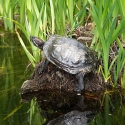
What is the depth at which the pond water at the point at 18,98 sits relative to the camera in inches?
93.5

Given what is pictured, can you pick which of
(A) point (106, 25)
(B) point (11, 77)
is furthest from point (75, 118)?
(B) point (11, 77)

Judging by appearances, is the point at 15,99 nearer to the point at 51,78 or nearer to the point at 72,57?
the point at 51,78

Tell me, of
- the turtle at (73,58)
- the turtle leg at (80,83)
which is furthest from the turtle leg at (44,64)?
the turtle leg at (80,83)

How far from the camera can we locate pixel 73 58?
9.41 ft

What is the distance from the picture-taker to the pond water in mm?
2376

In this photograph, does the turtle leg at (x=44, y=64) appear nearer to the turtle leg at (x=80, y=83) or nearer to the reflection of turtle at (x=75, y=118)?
the turtle leg at (x=80, y=83)

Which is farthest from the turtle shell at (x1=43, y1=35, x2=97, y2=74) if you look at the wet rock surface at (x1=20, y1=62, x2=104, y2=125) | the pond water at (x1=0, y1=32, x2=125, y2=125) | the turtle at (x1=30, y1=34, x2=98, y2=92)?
the pond water at (x1=0, y1=32, x2=125, y2=125)

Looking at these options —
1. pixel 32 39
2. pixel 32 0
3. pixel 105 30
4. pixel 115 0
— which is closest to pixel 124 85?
pixel 105 30

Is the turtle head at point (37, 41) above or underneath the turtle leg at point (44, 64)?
above

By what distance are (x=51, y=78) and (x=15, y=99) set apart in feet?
1.31

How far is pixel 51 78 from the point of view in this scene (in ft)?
9.66

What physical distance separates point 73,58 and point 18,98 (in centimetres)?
60

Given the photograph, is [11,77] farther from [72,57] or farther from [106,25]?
[106,25]

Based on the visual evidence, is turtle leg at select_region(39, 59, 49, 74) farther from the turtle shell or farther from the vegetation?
the vegetation
